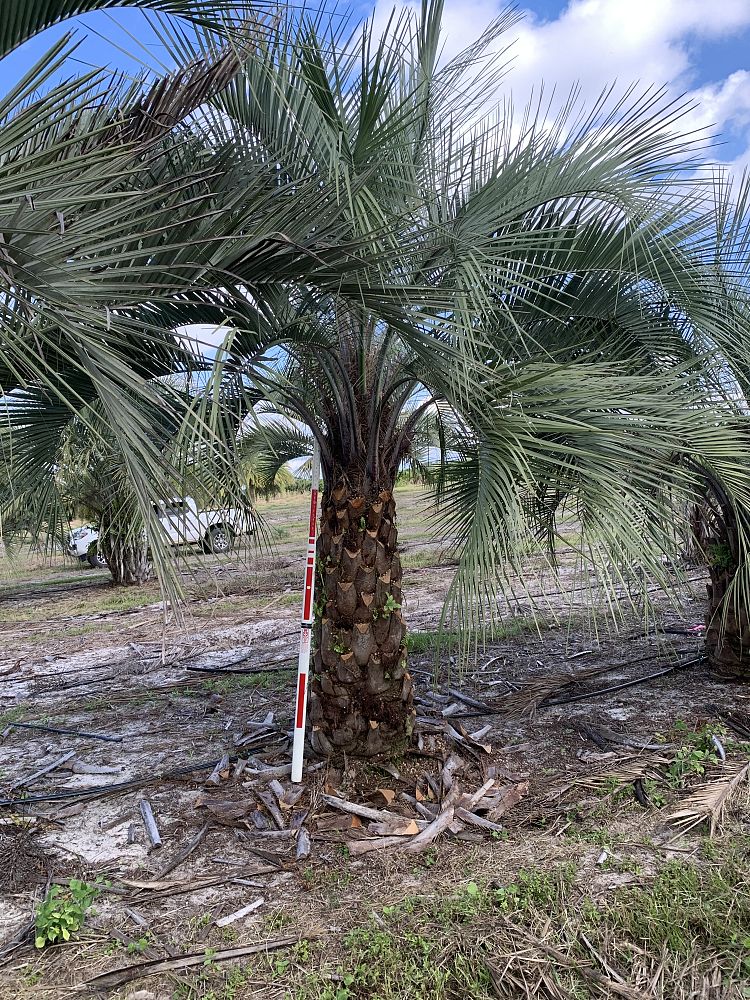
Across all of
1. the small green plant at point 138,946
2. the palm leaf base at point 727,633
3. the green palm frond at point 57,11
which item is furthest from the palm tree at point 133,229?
the palm leaf base at point 727,633

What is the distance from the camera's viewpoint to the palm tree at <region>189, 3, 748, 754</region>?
3.00 meters

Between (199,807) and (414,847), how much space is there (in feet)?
3.98

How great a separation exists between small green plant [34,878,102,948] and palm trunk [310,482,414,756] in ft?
4.60

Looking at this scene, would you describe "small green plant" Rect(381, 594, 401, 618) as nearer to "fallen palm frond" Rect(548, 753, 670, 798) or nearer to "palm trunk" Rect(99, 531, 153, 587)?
"fallen palm frond" Rect(548, 753, 670, 798)

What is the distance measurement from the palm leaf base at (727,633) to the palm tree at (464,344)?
1.11 meters

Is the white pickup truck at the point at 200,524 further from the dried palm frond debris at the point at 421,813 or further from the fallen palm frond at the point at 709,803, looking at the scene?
the fallen palm frond at the point at 709,803

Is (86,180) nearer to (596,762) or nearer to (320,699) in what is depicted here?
(320,699)

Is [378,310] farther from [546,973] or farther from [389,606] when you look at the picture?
[546,973]

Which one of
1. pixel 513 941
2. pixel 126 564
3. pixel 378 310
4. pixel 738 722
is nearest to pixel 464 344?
pixel 378 310

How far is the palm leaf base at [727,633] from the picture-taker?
5.14 m

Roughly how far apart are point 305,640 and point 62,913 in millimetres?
1582

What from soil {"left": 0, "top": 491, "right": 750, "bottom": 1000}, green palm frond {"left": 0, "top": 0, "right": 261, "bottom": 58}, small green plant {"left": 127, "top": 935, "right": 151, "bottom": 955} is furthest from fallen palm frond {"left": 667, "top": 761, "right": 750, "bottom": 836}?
green palm frond {"left": 0, "top": 0, "right": 261, "bottom": 58}

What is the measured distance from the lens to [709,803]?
3.48m

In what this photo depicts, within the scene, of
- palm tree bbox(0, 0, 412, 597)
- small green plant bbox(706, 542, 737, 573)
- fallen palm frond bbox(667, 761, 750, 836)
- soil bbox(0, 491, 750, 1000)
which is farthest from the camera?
small green plant bbox(706, 542, 737, 573)
